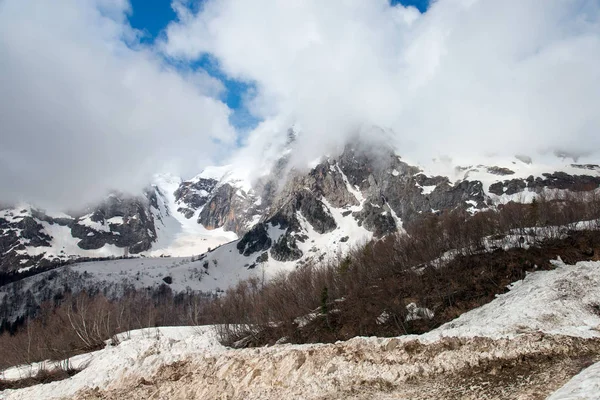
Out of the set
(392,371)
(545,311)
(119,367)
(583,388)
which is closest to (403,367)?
(392,371)

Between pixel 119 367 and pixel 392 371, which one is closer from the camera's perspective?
pixel 392 371

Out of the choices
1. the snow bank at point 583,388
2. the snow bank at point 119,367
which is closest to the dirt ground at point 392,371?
the snow bank at point 583,388

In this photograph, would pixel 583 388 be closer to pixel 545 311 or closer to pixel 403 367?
pixel 403 367

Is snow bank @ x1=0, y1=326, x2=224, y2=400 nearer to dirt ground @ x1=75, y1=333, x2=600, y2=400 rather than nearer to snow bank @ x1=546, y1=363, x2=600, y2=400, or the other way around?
dirt ground @ x1=75, y1=333, x2=600, y2=400

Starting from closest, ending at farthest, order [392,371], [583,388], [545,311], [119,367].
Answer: [583,388]
[392,371]
[545,311]
[119,367]

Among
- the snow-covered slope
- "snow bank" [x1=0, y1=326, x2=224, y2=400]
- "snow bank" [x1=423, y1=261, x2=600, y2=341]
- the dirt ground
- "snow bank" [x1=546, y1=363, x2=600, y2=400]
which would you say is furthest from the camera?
"snow bank" [x1=0, y1=326, x2=224, y2=400]

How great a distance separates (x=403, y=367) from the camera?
55.7ft

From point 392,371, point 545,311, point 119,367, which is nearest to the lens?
point 392,371

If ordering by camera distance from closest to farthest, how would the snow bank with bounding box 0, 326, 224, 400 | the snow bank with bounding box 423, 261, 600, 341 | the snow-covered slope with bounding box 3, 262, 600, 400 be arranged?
the snow-covered slope with bounding box 3, 262, 600, 400
the snow bank with bounding box 423, 261, 600, 341
the snow bank with bounding box 0, 326, 224, 400

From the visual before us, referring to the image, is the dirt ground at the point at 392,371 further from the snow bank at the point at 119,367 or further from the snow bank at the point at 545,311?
the snow bank at the point at 119,367

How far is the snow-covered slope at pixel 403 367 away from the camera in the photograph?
48.5 feet

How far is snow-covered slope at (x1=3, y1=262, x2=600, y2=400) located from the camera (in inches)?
582

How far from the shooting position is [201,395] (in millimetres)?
18969

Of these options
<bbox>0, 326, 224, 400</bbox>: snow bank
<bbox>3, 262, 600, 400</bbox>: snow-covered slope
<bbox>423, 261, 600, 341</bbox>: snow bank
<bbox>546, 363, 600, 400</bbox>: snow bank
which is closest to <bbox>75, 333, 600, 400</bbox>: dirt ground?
<bbox>3, 262, 600, 400</bbox>: snow-covered slope
